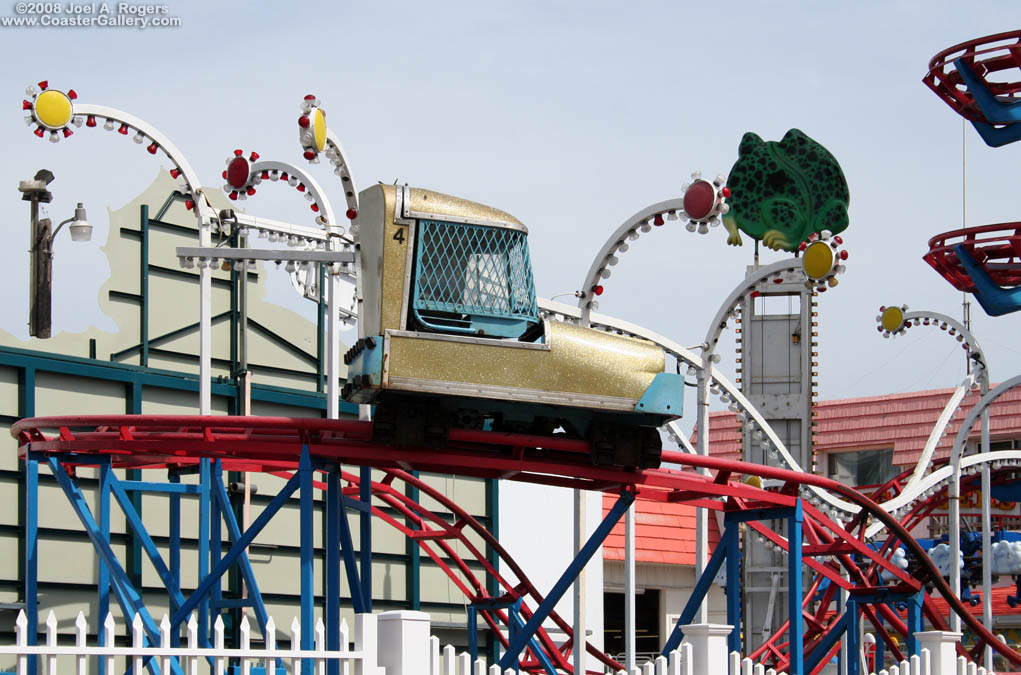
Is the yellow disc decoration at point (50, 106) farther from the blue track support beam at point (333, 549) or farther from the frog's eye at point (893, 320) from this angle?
the frog's eye at point (893, 320)

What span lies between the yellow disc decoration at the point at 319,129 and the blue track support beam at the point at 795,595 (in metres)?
6.19

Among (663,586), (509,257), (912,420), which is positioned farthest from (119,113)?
(912,420)

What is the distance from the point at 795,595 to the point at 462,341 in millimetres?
5242

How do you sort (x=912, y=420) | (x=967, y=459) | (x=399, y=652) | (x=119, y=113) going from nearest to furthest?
(x=399, y=652) → (x=119, y=113) → (x=967, y=459) → (x=912, y=420)

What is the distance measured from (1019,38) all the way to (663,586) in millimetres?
14900

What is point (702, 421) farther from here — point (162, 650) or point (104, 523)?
point (162, 650)

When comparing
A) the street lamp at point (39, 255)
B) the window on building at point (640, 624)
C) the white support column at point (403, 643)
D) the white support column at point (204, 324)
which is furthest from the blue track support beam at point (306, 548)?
the window on building at point (640, 624)

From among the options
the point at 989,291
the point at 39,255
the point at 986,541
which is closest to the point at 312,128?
the point at 39,255

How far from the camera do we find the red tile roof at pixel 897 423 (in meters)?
33.9

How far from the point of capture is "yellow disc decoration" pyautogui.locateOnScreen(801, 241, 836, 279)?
58.8 ft

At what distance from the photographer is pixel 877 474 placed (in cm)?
3625

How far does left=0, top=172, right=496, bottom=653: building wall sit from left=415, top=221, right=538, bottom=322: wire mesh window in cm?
687

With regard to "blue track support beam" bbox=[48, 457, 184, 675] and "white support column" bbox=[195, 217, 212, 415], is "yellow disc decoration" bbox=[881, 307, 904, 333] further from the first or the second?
"blue track support beam" bbox=[48, 457, 184, 675]

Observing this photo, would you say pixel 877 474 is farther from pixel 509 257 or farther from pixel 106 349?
pixel 509 257
